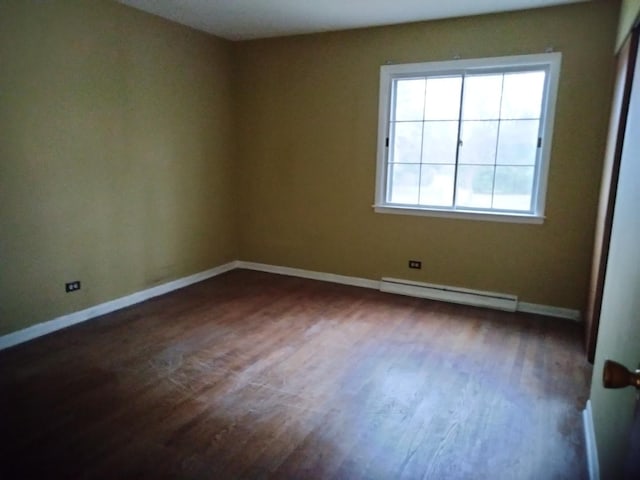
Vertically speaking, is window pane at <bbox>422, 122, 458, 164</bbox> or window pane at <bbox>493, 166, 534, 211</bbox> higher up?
window pane at <bbox>422, 122, 458, 164</bbox>

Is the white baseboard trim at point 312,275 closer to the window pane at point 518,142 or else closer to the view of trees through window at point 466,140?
the view of trees through window at point 466,140

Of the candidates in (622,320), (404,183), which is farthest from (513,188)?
(622,320)

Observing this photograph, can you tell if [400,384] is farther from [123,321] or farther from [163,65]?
[163,65]

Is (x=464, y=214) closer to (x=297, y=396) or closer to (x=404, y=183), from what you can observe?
(x=404, y=183)

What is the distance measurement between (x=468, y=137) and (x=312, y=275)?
7.35ft

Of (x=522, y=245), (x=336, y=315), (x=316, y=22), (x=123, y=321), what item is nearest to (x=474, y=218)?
(x=522, y=245)

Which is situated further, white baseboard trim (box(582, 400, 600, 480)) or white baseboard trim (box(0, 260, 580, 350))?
white baseboard trim (box(0, 260, 580, 350))

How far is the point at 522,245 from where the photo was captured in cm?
396

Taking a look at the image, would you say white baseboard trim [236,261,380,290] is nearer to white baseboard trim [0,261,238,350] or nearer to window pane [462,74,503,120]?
white baseboard trim [0,261,238,350]

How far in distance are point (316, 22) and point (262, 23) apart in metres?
0.53

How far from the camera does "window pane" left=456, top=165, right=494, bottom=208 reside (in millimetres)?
4066

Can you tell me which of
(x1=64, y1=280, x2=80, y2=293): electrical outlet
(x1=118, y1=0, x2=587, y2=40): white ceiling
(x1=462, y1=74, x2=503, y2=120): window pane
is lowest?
(x1=64, y1=280, x2=80, y2=293): electrical outlet

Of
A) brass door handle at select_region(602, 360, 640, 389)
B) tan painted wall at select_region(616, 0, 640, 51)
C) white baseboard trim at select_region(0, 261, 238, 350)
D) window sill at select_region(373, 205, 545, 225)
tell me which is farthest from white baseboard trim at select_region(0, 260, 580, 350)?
brass door handle at select_region(602, 360, 640, 389)

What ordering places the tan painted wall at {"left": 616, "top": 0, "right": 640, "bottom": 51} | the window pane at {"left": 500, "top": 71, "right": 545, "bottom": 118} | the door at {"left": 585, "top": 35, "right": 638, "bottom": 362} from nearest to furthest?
the tan painted wall at {"left": 616, "top": 0, "right": 640, "bottom": 51}
the door at {"left": 585, "top": 35, "right": 638, "bottom": 362}
the window pane at {"left": 500, "top": 71, "right": 545, "bottom": 118}
